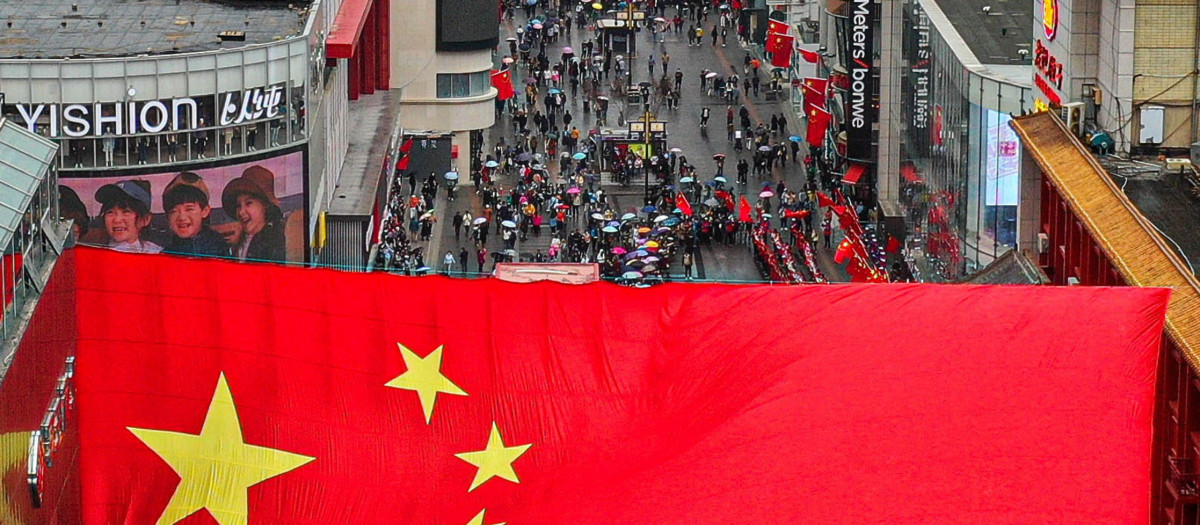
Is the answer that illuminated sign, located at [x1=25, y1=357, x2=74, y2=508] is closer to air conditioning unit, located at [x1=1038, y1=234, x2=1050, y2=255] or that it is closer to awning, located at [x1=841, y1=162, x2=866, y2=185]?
air conditioning unit, located at [x1=1038, y1=234, x2=1050, y2=255]

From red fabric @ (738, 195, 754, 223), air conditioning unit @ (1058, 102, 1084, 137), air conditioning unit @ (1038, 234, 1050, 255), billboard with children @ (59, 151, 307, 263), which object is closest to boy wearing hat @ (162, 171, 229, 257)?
billboard with children @ (59, 151, 307, 263)

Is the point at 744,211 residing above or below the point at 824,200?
below

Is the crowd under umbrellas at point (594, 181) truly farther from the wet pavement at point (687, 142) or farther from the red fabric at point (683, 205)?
the wet pavement at point (687, 142)

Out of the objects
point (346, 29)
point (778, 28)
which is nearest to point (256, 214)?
point (346, 29)

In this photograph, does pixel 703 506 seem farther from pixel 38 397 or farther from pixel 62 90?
pixel 62 90

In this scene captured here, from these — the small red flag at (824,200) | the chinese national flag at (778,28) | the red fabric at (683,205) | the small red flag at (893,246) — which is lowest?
the small red flag at (893,246)

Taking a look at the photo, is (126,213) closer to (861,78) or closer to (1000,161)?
(1000,161)

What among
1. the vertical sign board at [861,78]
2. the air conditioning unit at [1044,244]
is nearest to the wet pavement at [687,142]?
the vertical sign board at [861,78]
